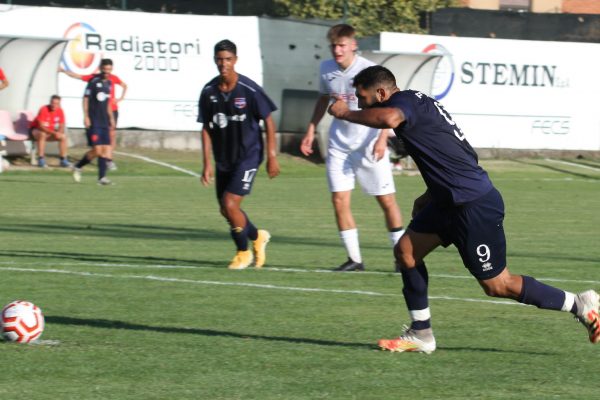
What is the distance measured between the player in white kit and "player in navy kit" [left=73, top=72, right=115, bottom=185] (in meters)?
11.2

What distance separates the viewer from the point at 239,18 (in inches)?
1114

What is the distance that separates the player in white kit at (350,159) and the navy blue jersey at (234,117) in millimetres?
517

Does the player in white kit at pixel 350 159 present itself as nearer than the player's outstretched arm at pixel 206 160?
Yes

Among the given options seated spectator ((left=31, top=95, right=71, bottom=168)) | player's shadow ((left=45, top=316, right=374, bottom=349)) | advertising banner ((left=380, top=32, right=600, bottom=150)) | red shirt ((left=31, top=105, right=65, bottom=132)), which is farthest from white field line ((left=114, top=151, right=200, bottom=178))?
player's shadow ((left=45, top=316, right=374, bottom=349))

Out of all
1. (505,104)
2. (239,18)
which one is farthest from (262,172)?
(505,104)

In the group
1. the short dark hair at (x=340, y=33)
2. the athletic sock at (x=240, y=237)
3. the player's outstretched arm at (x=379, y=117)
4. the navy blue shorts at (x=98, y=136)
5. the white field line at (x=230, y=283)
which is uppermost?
the short dark hair at (x=340, y=33)

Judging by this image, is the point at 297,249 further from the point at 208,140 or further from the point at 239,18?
the point at 239,18

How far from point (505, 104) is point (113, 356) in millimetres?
23600

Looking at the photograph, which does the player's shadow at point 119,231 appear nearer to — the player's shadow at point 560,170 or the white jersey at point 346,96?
the white jersey at point 346,96

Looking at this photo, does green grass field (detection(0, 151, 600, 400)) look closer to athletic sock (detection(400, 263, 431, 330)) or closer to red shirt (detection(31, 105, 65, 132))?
athletic sock (detection(400, 263, 431, 330))

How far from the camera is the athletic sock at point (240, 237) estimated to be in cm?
1159

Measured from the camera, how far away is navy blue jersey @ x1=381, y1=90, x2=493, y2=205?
280 inches

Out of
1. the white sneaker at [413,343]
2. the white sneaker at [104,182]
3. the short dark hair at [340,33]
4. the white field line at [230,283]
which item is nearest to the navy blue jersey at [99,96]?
the white sneaker at [104,182]

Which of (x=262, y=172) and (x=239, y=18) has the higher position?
(x=239, y=18)
